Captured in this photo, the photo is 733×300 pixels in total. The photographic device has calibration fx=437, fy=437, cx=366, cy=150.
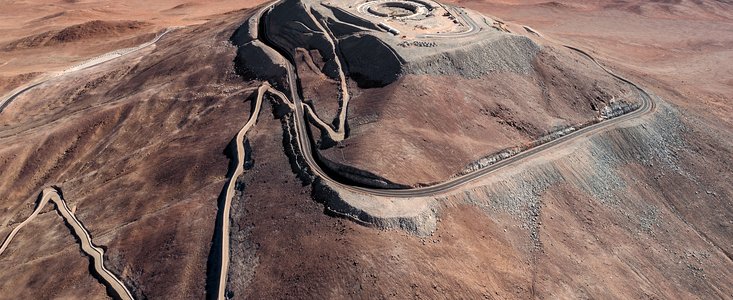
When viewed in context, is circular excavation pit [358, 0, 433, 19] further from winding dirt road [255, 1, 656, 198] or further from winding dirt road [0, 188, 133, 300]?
winding dirt road [0, 188, 133, 300]

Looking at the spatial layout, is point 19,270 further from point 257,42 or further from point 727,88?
point 727,88

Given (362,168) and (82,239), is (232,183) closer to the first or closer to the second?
(362,168)

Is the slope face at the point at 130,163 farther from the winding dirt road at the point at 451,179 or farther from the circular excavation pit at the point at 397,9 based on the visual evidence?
the circular excavation pit at the point at 397,9

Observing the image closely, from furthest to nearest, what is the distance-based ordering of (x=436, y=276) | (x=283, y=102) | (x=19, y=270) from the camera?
1. (x=283, y=102)
2. (x=19, y=270)
3. (x=436, y=276)

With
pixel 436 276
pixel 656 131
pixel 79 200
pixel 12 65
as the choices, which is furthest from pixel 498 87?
pixel 12 65

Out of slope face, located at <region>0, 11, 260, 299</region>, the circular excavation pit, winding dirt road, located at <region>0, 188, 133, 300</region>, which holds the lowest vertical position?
winding dirt road, located at <region>0, 188, 133, 300</region>

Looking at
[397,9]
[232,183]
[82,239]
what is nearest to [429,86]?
[232,183]

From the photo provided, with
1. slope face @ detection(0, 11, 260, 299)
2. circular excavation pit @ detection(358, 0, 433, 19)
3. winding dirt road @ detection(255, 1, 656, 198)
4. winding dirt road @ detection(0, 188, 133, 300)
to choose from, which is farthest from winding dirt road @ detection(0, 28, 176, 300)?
circular excavation pit @ detection(358, 0, 433, 19)
